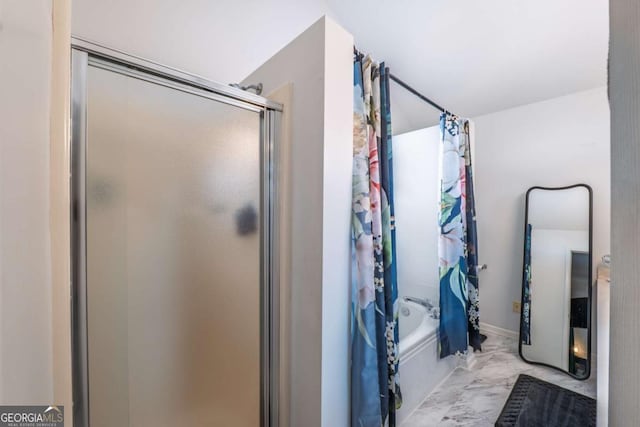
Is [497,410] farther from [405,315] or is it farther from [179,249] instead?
[179,249]

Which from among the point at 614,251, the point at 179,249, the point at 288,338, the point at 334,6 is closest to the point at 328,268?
the point at 288,338

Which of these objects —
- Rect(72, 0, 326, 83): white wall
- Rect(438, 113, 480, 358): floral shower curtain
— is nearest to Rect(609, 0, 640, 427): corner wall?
Rect(438, 113, 480, 358): floral shower curtain

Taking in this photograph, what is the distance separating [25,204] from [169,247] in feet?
2.17

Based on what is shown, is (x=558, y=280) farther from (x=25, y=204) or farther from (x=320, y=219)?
(x=25, y=204)

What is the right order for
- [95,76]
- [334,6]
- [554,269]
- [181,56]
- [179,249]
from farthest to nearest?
1. [554,269]
2. [334,6]
3. [181,56]
4. [179,249]
5. [95,76]

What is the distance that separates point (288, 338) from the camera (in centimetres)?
114

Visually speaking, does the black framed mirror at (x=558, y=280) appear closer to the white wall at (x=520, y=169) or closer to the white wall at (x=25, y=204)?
the white wall at (x=520, y=169)

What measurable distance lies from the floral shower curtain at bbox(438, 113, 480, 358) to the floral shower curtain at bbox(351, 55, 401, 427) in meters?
0.79

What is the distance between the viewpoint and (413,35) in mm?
1828

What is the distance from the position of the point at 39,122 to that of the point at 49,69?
0.07m

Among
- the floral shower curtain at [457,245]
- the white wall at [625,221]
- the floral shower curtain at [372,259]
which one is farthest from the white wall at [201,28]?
the white wall at [625,221]

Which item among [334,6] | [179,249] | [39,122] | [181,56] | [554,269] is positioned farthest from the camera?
[554,269]

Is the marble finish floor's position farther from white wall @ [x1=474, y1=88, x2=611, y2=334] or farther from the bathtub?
white wall @ [x1=474, y1=88, x2=611, y2=334]

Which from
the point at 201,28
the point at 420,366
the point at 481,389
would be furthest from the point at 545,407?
the point at 201,28
